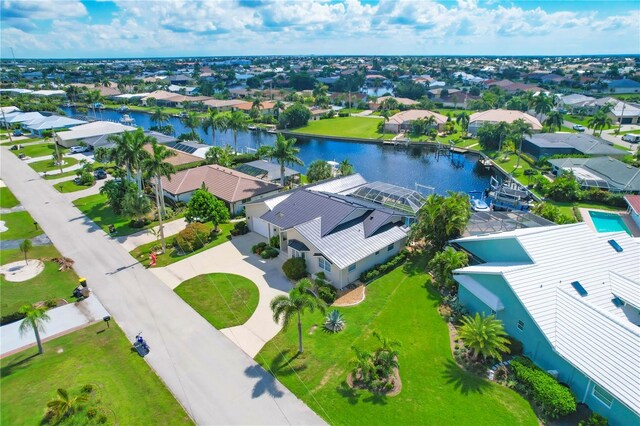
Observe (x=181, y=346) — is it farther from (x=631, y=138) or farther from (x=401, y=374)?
(x=631, y=138)

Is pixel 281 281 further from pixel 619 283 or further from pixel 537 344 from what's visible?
pixel 619 283

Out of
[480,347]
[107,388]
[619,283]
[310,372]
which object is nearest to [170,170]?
[107,388]

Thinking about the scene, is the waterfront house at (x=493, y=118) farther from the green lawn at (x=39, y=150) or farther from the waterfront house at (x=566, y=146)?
the green lawn at (x=39, y=150)

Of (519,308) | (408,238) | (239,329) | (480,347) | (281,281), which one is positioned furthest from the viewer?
(408,238)

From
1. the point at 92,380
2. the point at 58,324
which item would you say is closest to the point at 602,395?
the point at 92,380

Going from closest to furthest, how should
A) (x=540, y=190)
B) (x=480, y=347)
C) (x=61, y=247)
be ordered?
(x=480, y=347) → (x=61, y=247) → (x=540, y=190)

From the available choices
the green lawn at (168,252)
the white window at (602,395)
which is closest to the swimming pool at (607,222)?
the white window at (602,395)

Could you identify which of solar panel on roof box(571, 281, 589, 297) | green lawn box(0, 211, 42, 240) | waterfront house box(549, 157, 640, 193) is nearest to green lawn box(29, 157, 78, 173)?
green lawn box(0, 211, 42, 240)
